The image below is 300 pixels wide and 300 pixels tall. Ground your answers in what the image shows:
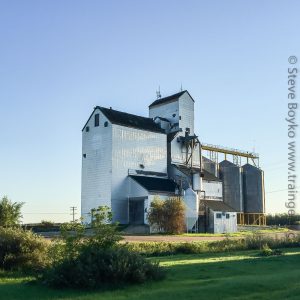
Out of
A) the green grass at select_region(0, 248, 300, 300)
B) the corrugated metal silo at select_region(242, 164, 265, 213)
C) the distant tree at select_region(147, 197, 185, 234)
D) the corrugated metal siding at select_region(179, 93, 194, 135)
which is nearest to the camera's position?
the green grass at select_region(0, 248, 300, 300)

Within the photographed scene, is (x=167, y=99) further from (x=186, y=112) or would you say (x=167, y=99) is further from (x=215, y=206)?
(x=215, y=206)

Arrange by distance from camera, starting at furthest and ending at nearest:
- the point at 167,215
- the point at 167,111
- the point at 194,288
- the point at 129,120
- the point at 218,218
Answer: the point at 167,111, the point at 129,120, the point at 218,218, the point at 167,215, the point at 194,288

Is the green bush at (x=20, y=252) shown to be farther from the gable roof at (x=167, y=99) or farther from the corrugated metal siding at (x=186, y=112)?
the gable roof at (x=167, y=99)

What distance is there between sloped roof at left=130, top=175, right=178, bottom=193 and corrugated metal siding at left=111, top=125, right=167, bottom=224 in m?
1.62

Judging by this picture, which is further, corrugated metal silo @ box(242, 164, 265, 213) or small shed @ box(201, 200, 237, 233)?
corrugated metal silo @ box(242, 164, 265, 213)

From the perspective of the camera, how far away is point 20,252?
62.8ft

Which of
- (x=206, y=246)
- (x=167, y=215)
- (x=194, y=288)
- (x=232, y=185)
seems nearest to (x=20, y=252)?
(x=194, y=288)

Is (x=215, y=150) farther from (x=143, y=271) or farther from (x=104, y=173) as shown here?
(x=143, y=271)

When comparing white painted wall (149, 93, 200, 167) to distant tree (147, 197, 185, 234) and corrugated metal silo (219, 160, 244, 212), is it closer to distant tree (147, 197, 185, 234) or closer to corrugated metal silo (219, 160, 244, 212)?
corrugated metal silo (219, 160, 244, 212)

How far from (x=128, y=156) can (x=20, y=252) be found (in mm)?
50292

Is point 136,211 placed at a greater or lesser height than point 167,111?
lesser

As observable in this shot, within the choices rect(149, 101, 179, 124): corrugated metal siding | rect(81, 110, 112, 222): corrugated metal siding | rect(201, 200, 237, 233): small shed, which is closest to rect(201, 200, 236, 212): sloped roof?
rect(201, 200, 237, 233): small shed

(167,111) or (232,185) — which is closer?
(167,111)

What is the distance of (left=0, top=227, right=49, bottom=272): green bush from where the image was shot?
18.9 m
